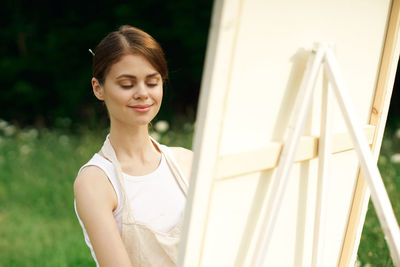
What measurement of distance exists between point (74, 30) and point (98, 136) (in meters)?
3.44

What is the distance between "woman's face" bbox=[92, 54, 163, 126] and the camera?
1596 mm

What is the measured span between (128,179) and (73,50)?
6.85 meters

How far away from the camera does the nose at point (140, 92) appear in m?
1.59

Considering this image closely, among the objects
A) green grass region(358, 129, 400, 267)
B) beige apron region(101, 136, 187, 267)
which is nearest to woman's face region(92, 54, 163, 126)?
beige apron region(101, 136, 187, 267)

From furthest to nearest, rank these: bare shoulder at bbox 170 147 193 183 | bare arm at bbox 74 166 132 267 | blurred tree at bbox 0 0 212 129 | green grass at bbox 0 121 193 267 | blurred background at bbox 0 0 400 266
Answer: blurred tree at bbox 0 0 212 129
blurred background at bbox 0 0 400 266
green grass at bbox 0 121 193 267
bare shoulder at bbox 170 147 193 183
bare arm at bbox 74 166 132 267

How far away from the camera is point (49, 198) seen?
425cm

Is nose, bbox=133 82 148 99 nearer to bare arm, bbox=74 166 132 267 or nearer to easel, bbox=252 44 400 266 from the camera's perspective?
A: bare arm, bbox=74 166 132 267

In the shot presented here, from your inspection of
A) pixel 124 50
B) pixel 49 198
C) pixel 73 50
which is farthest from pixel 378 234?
pixel 73 50

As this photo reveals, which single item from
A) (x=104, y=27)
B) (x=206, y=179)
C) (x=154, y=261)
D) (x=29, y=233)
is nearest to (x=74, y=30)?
(x=104, y=27)

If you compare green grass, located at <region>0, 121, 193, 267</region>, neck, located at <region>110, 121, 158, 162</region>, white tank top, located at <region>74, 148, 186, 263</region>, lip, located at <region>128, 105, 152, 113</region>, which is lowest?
green grass, located at <region>0, 121, 193, 267</region>

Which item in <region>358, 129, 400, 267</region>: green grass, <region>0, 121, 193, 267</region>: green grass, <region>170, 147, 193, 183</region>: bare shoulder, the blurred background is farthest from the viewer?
the blurred background

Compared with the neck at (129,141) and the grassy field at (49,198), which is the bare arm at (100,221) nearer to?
the neck at (129,141)

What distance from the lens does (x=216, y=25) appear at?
1015 mm

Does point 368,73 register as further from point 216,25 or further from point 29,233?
point 29,233
